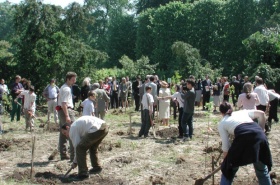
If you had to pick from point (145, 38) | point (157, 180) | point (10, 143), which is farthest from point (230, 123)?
point (145, 38)

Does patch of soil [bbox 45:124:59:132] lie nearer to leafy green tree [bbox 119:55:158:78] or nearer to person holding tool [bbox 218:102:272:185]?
person holding tool [bbox 218:102:272:185]

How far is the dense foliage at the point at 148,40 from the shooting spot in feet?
77.7

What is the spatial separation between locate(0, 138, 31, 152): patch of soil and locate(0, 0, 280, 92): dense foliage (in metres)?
11.3

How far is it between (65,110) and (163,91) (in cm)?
590

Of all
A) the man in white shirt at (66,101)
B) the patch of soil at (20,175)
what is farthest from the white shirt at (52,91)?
the patch of soil at (20,175)

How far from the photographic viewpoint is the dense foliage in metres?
23.7

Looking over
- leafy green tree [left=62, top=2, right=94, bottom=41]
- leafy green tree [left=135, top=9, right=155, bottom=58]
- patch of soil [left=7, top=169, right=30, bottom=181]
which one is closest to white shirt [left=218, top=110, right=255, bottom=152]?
patch of soil [left=7, top=169, right=30, bottom=181]

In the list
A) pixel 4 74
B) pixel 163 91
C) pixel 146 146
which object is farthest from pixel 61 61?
pixel 146 146

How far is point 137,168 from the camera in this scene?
931 cm

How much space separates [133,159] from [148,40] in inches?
1479

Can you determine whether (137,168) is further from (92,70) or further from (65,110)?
(92,70)

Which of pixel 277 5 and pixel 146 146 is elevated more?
pixel 277 5

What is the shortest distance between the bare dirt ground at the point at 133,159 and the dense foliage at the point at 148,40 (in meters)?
9.43

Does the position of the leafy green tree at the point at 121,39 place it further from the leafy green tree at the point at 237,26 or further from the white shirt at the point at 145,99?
the white shirt at the point at 145,99
